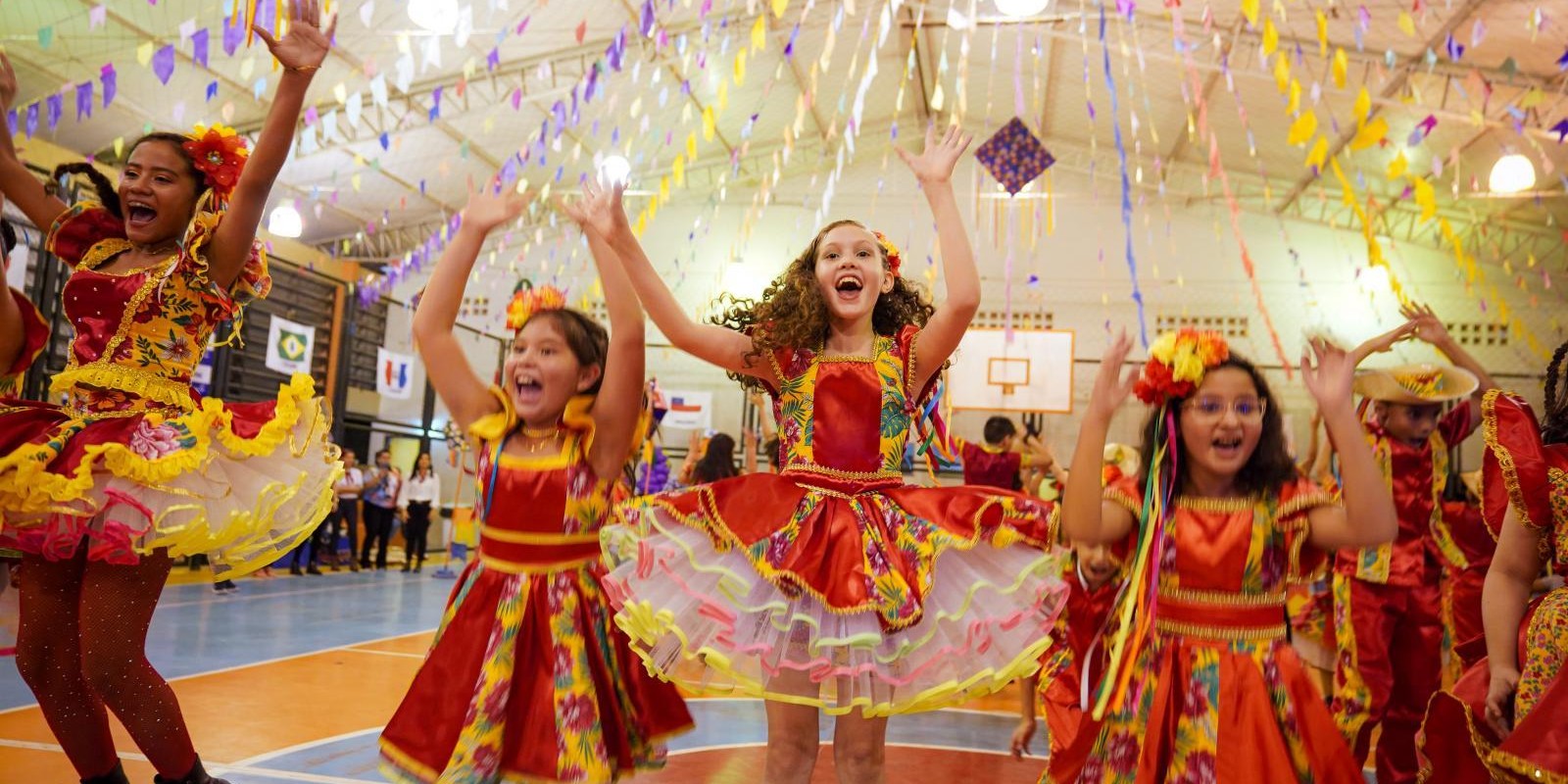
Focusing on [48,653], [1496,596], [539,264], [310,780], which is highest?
[539,264]

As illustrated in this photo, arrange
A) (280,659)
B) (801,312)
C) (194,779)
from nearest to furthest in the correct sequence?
(194,779), (801,312), (280,659)

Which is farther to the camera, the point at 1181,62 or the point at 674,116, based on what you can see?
the point at 674,116

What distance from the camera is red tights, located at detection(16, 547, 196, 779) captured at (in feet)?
7.36

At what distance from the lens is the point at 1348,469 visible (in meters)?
2.16

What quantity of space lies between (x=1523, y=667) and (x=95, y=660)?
112 inches

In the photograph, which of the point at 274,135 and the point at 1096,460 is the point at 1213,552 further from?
the point at 274,135

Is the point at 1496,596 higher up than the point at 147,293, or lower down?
lower down

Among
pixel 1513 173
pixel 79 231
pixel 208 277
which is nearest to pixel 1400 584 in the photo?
pixel 208 277

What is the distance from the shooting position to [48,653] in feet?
7.57

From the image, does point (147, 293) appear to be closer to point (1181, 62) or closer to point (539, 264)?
point (1181, 62)

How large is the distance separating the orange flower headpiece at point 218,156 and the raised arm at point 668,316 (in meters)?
0.94

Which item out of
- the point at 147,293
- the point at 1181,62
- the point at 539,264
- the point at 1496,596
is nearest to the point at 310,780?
the point at 147,293

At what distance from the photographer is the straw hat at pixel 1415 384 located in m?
3.65

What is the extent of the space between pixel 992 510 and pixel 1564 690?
3.43 feet
